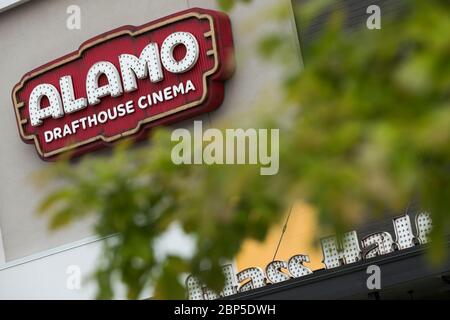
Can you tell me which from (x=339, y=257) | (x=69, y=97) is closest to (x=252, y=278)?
(x=339, y=257)

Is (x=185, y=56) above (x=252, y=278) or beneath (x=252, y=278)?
above

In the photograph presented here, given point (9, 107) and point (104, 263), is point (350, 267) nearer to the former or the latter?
point (9, 107)

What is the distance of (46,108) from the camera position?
17.3 metres

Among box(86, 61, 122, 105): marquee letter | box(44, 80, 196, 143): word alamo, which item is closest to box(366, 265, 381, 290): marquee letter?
box(44, 80, 196, 143): word alamo

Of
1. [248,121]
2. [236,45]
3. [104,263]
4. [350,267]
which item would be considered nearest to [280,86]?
[248,121]

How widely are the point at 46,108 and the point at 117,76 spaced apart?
4.45ft

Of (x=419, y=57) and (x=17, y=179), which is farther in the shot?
(x=17, y=179)

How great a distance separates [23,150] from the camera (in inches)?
703

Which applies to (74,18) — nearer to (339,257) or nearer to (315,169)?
(339,257)

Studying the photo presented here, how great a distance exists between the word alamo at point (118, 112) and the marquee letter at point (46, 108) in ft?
0.69

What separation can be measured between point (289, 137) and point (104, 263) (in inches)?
34.1

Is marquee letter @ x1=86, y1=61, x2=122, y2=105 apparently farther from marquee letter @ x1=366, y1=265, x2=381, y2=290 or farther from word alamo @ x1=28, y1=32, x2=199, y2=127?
marquee letter @ x1=366, y1=265, x2=381, y2=290

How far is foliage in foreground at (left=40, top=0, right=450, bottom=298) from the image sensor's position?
3178 mm

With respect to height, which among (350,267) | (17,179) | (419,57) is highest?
(17,179)
